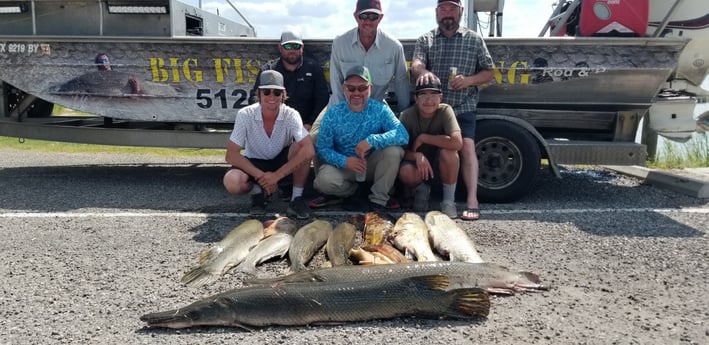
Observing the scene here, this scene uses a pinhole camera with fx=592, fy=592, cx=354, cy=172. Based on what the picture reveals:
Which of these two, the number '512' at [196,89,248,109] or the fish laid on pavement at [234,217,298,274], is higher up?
the number '512' at [196,89,248,109]

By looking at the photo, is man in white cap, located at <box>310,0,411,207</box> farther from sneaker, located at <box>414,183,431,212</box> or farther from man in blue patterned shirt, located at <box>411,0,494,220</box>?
sneaker, located at <box>414,183,431,212</box>

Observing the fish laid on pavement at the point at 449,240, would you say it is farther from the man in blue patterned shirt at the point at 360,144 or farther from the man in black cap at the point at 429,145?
the man in blue patterned shirt at the point at 360,144

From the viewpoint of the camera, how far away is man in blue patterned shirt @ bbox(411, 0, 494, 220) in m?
5.93

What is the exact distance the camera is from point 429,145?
19.2 feet

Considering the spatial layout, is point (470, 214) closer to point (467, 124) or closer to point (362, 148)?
point (467, 124)

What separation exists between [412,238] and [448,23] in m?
2.45

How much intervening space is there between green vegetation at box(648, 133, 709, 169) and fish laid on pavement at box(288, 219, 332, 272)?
6504 mm

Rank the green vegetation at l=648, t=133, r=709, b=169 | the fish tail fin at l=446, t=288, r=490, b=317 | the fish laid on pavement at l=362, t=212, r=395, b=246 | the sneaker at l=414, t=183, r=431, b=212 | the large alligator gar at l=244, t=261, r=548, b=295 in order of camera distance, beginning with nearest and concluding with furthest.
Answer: the fish tail fin at l=446, t=288, r=490, b=317 < the large alligator gar at l=244, t=261, r=548, b=295 < the fish laid on pavement at l=362, t=212, r=395, b=246 < the sneaker at l=414, t=183, r=431, b=212 < the green vegetation at l=648, t=133, r=709, b=169

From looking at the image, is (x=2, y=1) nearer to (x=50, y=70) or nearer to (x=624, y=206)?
(x=50, y=70)

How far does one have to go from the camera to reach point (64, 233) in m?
5.16

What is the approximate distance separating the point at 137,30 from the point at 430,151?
382 cm

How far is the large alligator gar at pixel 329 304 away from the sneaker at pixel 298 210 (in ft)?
7.05

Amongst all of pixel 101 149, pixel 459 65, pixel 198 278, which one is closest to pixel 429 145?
pixel 459 65

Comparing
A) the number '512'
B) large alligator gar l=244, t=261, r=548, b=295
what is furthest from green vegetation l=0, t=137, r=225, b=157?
large alligator gar l=244, t=261, r=548, b=295
